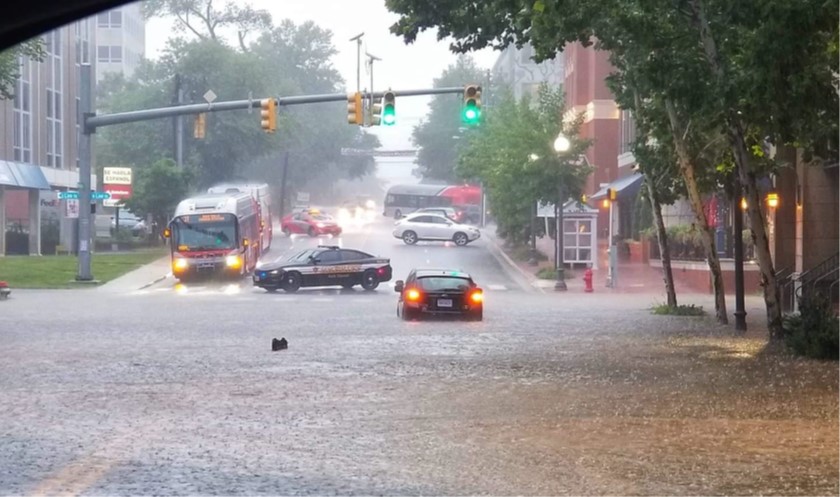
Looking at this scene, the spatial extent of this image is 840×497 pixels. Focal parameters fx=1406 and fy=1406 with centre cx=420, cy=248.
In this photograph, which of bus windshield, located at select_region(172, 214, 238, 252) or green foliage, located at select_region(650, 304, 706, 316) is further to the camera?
bus windshield, located at select_region(172, 214, 238, 252)

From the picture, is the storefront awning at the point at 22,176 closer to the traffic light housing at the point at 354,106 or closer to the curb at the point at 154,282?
the curb at the point at 154,282

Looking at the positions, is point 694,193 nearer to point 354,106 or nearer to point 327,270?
point 354,106

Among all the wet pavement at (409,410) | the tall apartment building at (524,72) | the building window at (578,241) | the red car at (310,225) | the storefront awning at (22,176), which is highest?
the tall apartment building at (524,72)

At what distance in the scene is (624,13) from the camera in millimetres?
24922

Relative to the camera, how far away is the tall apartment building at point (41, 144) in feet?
226

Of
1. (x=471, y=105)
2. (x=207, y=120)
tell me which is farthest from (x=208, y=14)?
(x=471, y=105)

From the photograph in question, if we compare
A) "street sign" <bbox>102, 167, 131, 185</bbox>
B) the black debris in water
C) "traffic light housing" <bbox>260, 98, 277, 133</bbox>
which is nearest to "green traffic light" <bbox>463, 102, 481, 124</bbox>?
"traffic light housing" <bbox>260, 98, 277, 133</bbox>

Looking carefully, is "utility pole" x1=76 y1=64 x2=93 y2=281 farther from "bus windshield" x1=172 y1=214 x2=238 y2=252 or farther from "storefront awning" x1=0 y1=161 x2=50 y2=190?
"storefront awning" x1=0 y1=161 x2=50 y2=190

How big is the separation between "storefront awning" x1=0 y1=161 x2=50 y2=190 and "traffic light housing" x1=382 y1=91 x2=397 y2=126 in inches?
1248

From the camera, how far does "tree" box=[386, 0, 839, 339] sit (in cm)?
2173

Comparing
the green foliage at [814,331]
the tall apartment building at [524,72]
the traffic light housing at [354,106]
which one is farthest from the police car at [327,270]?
the tall apartment building at [524,72]

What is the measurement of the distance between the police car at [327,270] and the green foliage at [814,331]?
83.2 feet

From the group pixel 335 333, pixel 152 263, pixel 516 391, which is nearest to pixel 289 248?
pixel 152 263

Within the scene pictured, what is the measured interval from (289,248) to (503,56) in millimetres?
92920
